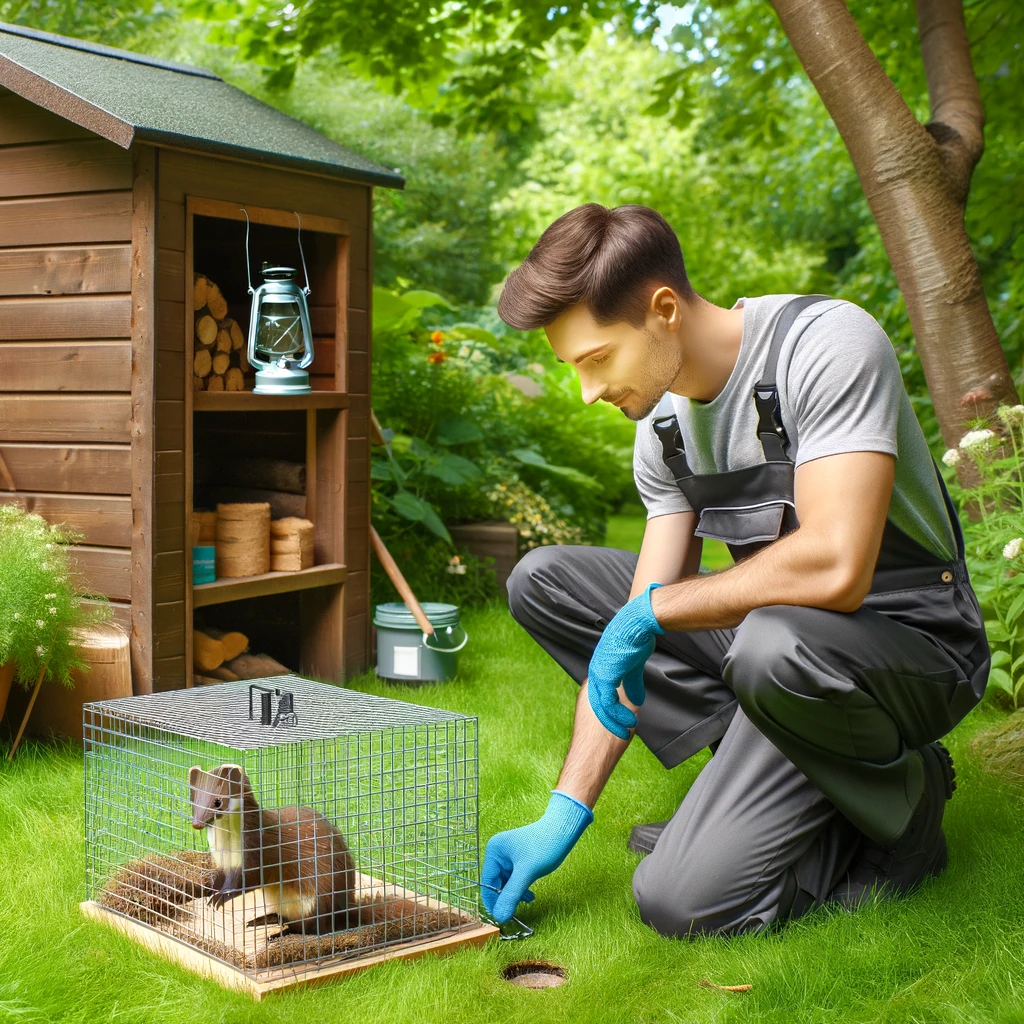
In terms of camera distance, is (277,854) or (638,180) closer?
(277,854)

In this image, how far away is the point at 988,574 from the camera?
142 inches

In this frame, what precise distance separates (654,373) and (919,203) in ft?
6.84

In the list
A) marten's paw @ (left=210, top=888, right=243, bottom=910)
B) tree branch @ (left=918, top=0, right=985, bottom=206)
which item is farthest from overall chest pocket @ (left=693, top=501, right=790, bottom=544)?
tree branch @ (left=918, top=0, right=985, bottom=206)

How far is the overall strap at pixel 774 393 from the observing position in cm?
230

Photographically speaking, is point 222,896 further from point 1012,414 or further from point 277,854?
point 1012,414

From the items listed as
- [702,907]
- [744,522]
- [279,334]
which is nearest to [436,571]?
[279,334]

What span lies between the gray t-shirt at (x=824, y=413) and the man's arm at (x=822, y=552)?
4 cm

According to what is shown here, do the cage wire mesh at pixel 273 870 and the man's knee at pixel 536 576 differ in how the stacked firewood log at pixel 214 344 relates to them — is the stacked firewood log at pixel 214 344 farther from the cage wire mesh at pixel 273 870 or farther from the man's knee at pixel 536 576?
the cage wire mesh at pixel 273 870

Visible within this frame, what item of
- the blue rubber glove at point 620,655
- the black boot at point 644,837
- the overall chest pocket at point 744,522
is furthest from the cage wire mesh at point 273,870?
the overall chest pocket at point 744,522

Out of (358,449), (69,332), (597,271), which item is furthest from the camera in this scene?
(358,449)

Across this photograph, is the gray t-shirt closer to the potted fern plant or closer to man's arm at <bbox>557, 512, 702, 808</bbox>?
man's arm at <bbox>557, 512, 702, 808</bbox>

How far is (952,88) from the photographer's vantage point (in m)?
4.41

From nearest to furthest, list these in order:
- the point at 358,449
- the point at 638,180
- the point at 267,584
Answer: the point at 267,584
the point at 358,449
the point at 638,180

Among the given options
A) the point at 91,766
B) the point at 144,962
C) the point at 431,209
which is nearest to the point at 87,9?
the point at 431,209
